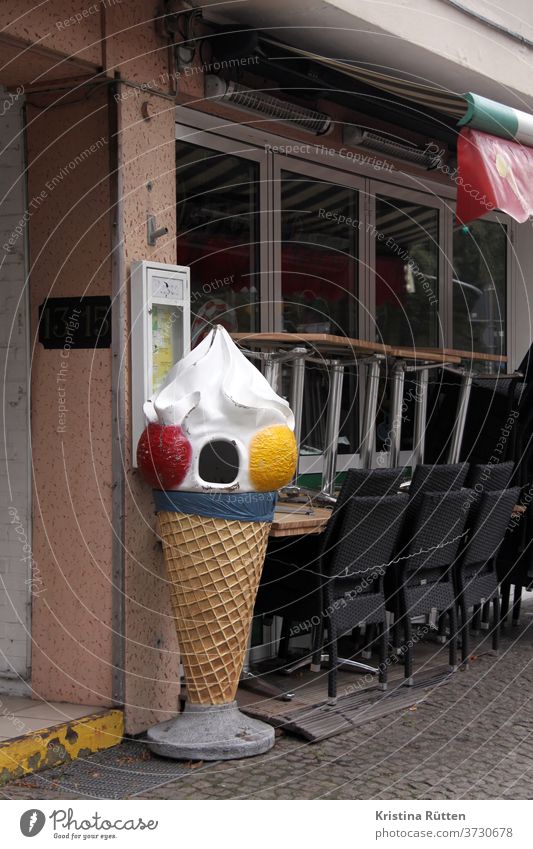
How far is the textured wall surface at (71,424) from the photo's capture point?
16.8 feet

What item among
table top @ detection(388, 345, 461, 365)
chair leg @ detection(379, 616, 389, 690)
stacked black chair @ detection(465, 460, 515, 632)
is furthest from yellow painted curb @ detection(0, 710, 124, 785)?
table top @ detection(388, 345, 461, 365)

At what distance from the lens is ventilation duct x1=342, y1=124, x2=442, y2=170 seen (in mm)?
7137

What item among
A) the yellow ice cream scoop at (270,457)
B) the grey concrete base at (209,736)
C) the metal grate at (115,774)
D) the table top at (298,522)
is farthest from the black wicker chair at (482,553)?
the metal grate at (115,774)

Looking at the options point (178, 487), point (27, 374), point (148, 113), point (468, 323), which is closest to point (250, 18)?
point (148, 113)

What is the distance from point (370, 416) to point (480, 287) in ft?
9.41

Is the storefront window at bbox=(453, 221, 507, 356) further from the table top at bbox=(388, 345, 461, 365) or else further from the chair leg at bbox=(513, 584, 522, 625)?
the chair leg at bbox=(513, 584, 522, 625)

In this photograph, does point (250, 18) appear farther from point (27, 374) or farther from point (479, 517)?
point (479, 517)

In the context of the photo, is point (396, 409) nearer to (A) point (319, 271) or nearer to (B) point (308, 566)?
(A) point (319, 271)

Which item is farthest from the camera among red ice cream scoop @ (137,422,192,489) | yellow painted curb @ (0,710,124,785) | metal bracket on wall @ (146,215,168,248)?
metal bracket on wall @ (146,215,168,248)

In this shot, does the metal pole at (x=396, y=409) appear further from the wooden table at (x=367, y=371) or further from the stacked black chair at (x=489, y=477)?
the stacked black chair at (x=489, y=477)

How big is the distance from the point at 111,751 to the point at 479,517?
2636 millimetres

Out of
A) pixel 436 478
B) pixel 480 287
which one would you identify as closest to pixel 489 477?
pixel 436 478

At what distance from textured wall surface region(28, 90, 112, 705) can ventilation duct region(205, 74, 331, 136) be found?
84 cm

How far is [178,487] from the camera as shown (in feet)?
15.6
